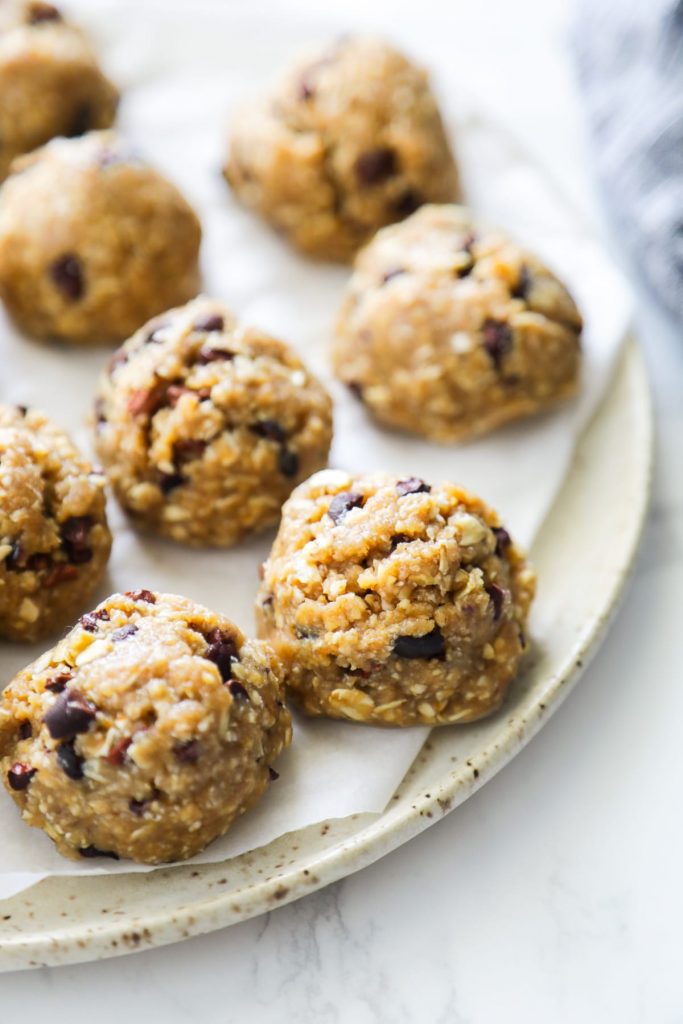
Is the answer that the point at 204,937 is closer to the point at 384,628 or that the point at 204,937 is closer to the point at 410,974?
the point at 410,974

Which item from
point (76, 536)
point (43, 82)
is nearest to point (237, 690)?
point (76, 536)

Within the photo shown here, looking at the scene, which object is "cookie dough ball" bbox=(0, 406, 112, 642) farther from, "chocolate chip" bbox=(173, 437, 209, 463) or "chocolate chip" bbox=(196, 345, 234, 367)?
"chocolate chip" bbox=(196, 345, 234, 367)

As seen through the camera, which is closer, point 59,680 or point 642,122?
point 59,680

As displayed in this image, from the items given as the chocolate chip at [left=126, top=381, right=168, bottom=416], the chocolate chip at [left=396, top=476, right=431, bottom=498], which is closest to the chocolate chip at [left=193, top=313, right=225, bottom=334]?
the chocolate chip at [left=126, top=381, right=168, bottom=416]

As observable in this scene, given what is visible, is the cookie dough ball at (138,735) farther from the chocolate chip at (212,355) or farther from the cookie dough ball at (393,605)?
the chocolate chip at (212,355)

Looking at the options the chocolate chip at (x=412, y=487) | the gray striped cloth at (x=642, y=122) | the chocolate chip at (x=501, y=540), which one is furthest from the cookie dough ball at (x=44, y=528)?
the gray striped cloth at (x=642, y=122)

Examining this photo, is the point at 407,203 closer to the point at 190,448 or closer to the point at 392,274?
the point at 392,274

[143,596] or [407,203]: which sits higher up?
[407,203]
